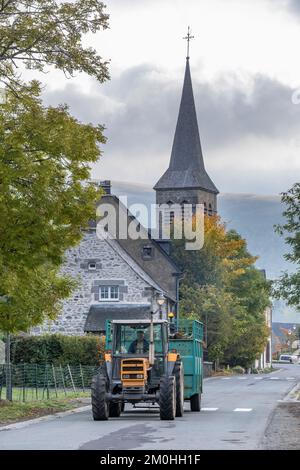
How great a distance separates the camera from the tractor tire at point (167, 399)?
82.3 feet

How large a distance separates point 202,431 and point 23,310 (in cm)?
792

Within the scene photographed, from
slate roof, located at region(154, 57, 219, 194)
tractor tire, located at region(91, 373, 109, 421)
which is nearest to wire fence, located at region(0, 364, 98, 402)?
tractor tire, located at region(91, 373, 109, 421)

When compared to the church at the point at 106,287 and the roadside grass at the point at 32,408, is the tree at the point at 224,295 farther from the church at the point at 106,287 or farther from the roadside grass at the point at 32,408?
the roadside grass at the point at 32,408

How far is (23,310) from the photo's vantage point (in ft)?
90.1

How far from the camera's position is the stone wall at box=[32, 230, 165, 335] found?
6462 cm

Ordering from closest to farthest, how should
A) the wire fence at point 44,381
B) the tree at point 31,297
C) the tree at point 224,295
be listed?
1. the tree at point 31,297
2. the wire fence at point 44,381
3. the tree at point 224,295

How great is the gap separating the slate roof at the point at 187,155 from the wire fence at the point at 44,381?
263 feet

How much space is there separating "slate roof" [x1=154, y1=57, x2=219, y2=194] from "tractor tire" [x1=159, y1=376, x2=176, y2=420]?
104 metres

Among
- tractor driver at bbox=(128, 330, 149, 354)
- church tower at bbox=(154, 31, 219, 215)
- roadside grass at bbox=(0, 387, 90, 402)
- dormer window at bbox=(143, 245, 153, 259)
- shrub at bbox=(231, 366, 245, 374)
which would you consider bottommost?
roadside grass at bbox=(0, 387, 90, 402)

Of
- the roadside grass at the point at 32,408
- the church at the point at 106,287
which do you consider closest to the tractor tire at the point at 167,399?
the roadside grass at the point at 32,408

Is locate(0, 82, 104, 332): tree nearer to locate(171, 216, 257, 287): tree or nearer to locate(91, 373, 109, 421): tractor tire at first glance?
locate(91, 373, 109, 421): tractor tire
